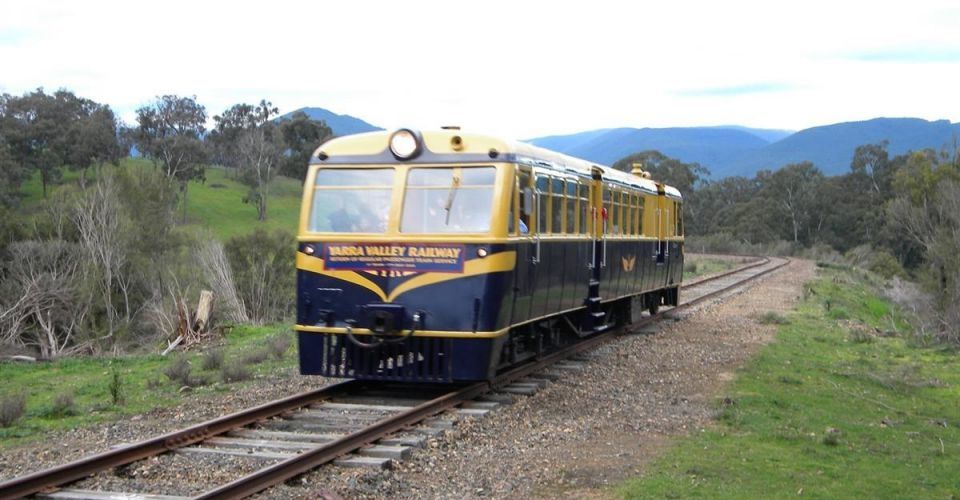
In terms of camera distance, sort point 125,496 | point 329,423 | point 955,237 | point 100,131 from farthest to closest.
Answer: point 100,131 < point 955,237 < point 329,423 < point 125,496

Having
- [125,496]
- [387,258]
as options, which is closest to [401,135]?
[387,258]

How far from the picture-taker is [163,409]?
11.0 metres

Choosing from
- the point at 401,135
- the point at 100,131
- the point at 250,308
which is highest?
the point at 100,131

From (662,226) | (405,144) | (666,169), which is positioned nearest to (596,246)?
(405,144)

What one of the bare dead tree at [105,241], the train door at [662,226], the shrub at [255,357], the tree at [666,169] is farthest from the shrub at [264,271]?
the tree at [666,169]

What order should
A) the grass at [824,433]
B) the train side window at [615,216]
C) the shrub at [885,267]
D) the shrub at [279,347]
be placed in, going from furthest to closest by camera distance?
the shrub at [885,267] < the train side window at [615,216] < the shrub at [279,347] < the grass at [824,433]

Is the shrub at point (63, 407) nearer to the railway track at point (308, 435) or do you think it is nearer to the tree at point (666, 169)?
the railway track at point (308, 435)

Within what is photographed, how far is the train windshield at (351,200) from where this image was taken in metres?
11.4

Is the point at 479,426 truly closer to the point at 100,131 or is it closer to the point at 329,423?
the point at 329,423

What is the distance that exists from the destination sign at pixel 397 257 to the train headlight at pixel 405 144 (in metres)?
1.01

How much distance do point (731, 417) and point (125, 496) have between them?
21.1 ft

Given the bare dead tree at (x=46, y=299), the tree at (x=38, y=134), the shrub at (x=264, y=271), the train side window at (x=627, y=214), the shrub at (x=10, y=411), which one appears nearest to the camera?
the shrub at (x=10, y=411)

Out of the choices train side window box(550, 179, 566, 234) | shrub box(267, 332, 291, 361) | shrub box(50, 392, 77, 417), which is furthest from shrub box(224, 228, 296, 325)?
shrub box(50, 392, 77, 417)

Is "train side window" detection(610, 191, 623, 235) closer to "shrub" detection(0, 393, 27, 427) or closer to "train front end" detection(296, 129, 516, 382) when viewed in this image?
"train front end" detection(296, 129, 516, 382)
